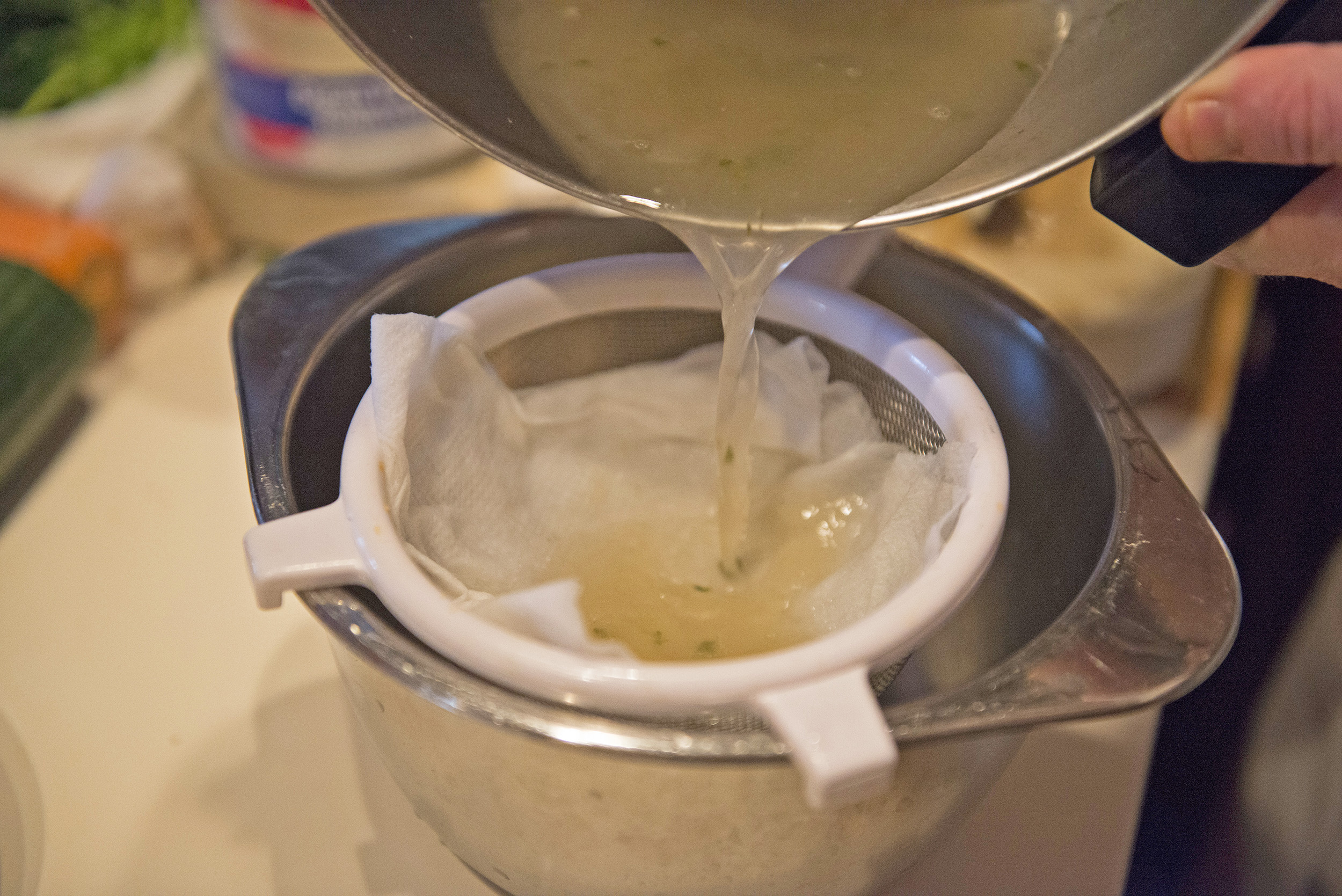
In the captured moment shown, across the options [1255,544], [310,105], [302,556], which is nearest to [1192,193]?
[302,556]

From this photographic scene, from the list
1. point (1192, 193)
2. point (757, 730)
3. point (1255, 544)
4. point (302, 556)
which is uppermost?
point (1192, 193)

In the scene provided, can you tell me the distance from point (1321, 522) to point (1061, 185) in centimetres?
38

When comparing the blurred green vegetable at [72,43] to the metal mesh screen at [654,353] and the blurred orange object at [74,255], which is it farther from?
the metal mesh screen at [654,353]

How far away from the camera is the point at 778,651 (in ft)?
1.90

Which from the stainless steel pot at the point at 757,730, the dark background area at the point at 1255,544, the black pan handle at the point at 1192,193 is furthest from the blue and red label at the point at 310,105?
the dark background area at the point at 1255,544

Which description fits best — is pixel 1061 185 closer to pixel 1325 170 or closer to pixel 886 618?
pixel 1325 170

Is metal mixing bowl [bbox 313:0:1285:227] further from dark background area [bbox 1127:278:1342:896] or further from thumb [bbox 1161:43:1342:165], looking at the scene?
dark background area [bbox 1127:278:1342:896]

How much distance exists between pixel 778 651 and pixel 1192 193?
1.03 ft

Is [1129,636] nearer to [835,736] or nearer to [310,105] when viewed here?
[835,736]

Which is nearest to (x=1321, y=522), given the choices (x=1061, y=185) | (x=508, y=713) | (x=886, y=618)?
(x=1061, y=185)

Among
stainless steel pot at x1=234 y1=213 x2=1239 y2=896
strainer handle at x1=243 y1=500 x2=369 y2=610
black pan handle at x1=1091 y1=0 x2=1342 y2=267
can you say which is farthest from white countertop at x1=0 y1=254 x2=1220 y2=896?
black pan handle at x1=1091 y1=0 x2=1342 y2=267

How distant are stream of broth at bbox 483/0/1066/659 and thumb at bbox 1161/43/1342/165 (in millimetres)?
97

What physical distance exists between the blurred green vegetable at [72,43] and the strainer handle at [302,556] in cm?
90

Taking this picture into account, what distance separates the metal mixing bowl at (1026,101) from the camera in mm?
492
